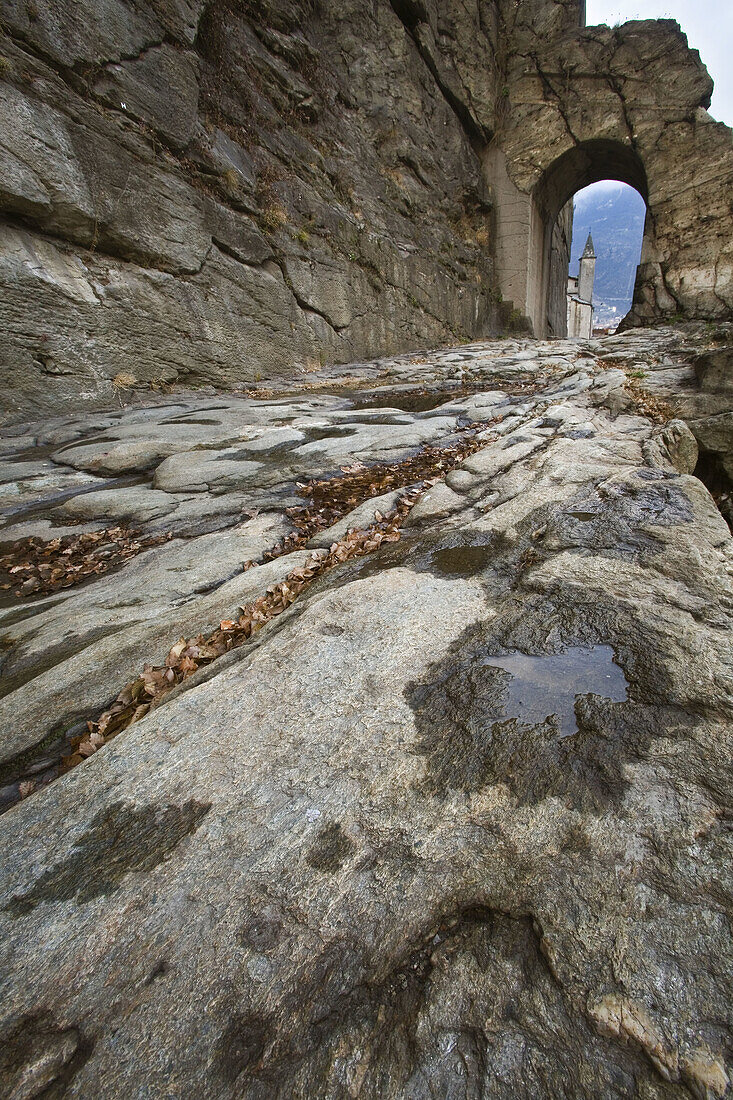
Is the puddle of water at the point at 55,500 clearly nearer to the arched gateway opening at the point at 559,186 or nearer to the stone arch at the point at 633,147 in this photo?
the stone arch at the point at 633,147

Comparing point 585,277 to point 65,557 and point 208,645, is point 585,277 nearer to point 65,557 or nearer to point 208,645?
point 65,557

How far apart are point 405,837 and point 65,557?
3.40m

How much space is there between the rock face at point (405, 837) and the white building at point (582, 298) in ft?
175

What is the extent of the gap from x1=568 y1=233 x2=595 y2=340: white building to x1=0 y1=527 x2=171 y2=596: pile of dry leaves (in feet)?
173

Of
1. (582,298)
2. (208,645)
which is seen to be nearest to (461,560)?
(208,645)

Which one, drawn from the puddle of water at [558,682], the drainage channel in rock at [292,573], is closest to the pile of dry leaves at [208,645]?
the drainage channel in rock at [292,573]

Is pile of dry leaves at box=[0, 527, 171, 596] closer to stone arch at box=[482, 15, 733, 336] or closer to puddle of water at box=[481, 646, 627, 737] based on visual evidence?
puddle of water at box=[481, 646, 627, 737]

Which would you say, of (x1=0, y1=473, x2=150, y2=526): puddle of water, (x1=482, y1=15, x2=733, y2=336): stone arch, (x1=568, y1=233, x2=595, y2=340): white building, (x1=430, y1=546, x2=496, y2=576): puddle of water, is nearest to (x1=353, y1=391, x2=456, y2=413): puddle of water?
(x1=0, y1=473, x2=150, y2=526): puddle of water

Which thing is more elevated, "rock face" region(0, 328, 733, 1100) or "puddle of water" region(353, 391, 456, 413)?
"puddle of water" region(353, 391, 456, 413)

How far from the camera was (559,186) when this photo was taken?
18.5 m

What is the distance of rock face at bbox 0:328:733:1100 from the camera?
841 millimetres

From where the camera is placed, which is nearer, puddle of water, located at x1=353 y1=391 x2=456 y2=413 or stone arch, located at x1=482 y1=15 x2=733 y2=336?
puddle of water, located at x1=353 y1=391 x2=456 y2=413

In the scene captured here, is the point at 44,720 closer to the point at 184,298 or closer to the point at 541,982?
the point at 541,982

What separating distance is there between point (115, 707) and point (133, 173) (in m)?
8.72
